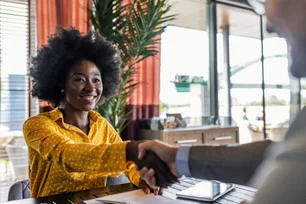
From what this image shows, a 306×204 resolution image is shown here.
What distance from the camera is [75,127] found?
1496 mm

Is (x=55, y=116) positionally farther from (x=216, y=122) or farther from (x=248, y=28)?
(x=248, y=28)

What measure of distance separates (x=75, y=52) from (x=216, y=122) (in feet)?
9.63

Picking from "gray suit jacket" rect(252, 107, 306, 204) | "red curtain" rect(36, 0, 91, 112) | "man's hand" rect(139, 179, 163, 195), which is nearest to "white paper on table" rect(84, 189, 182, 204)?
"man's hand" rect(139, 179, 163, 195)

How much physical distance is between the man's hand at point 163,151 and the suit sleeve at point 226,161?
0.13m

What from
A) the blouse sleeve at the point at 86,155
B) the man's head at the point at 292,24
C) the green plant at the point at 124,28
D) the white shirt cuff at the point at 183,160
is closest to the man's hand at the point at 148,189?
the blouse sleeve at the point at 86,155

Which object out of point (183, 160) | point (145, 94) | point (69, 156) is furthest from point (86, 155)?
point (145, 94)

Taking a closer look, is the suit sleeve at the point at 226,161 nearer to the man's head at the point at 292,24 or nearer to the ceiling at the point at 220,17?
the man's head at the point at 292,24

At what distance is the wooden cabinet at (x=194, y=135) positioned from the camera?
3.23m

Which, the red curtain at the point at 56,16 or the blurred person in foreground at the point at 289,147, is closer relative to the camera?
the blurred person in foreground at the point at 289,147

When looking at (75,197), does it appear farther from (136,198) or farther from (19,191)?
(19,191)

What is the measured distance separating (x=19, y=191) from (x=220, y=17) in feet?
12.9

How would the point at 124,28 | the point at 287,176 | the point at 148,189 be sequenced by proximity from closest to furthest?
the point at 287,176
the point at 148,189
the point at 124,28

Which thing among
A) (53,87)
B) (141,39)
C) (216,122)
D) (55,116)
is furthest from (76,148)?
(216,122)

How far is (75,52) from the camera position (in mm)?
1645
